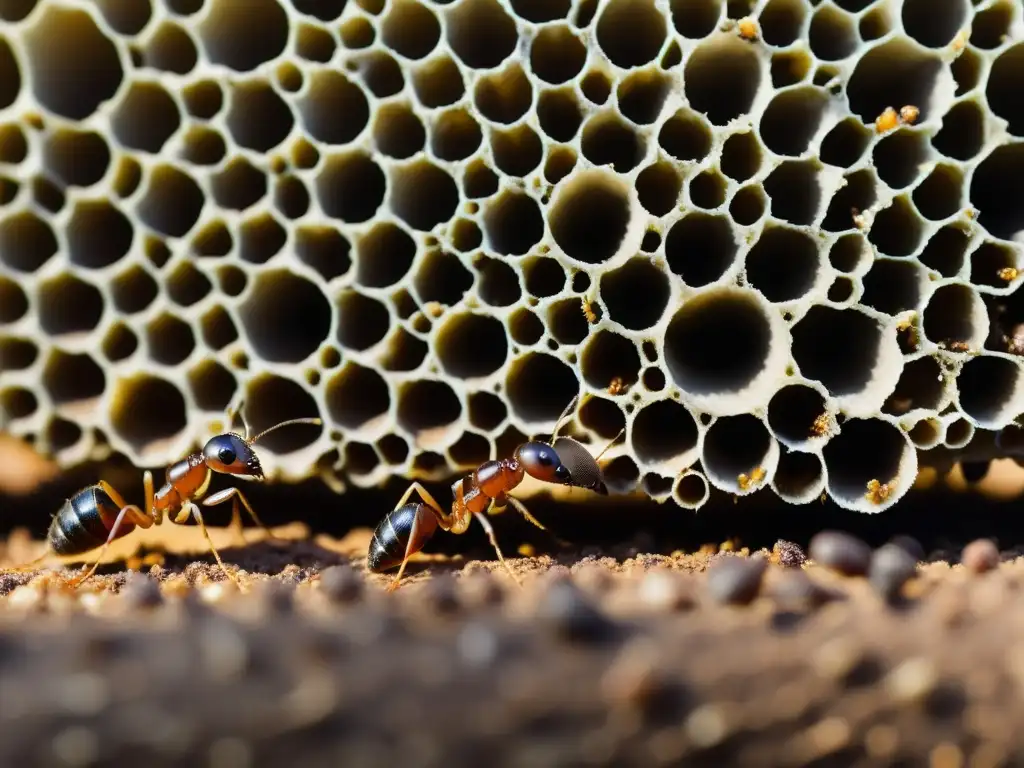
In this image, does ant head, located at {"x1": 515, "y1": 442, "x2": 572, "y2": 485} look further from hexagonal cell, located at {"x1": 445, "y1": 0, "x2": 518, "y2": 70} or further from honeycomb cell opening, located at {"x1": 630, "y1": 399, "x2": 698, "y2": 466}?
hexagonal cell, located at {"x1": 445, "y1": 0, "x2": 518, "y2": 70}

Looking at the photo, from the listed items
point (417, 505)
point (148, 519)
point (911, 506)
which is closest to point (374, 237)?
point (417, 505)

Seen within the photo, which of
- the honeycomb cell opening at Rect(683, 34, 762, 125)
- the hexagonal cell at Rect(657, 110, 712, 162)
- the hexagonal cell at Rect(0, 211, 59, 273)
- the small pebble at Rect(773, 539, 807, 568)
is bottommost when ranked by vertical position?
the small pebble at Rect(773, 539, 807, 568)

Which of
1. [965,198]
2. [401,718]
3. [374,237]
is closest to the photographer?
[401,718]

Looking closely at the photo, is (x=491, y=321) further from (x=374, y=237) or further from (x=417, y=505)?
(x=417, y=505)

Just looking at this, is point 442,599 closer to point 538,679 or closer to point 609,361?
point 538,679

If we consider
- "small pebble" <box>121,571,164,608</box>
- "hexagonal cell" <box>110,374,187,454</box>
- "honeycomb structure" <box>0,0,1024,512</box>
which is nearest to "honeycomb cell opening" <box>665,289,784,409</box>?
"honeycomb structure" <box>0,0,1024,512</box>

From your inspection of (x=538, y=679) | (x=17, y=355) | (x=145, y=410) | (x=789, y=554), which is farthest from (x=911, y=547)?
(x=17, y=355)

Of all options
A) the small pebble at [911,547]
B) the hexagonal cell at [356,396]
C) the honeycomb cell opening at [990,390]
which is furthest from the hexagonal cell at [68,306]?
the honeycomb cell opening at [990,390]
